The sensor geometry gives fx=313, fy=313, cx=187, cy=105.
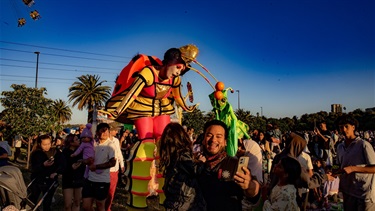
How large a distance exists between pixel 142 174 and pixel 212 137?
1692 mm

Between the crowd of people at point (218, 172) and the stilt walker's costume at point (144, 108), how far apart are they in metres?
0.73

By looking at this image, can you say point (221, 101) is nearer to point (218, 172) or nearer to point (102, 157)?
point (102, 157)

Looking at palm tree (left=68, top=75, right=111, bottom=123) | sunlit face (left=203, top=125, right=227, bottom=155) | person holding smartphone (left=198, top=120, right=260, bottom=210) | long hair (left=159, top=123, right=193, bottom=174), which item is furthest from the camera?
palm tree (left=68, top=75, right=111, bottom=123)

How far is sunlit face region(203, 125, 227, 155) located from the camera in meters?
2.35

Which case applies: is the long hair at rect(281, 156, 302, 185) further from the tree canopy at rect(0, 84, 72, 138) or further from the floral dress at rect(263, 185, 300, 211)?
the tree canopy at rect(0, 84, 72, 138)

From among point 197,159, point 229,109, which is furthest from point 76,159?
point 197,159

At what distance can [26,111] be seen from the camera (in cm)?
1552

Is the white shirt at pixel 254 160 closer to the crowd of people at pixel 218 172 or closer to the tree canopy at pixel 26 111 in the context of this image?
the crowd of people at pixel 218 172

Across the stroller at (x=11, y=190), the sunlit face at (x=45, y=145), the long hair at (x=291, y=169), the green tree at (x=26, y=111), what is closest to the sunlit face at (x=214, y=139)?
the long hair at (x=291, y=169)

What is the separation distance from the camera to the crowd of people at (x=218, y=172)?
219cm

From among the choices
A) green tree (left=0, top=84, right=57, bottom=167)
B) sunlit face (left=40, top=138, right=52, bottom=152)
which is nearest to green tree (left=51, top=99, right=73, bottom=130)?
green tree (left=0, top=84, right=57, bottom=167)

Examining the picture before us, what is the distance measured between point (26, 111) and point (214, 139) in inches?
609

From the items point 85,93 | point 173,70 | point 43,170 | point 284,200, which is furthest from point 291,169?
point 85,93

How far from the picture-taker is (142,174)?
380 centimetres
